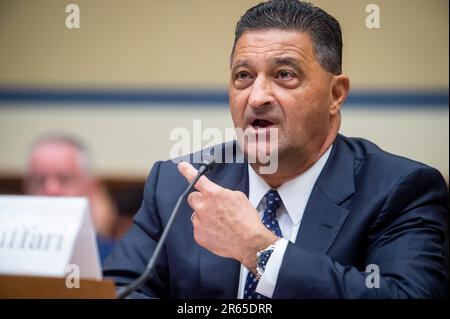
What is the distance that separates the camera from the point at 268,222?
78.1 inches

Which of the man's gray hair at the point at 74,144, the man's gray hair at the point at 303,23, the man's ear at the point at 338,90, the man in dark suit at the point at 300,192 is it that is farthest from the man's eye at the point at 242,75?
the man's gray hair at the point at 74,144

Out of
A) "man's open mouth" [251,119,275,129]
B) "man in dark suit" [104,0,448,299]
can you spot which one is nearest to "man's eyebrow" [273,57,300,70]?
"man in dark suit" [104,0,448,299]

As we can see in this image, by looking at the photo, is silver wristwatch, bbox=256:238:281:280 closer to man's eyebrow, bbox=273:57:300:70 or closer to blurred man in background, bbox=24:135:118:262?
man's eyebrow, bbox=273:57:300:70

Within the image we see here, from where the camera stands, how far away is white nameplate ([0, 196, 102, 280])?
158 cm

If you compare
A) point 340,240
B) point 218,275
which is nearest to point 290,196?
point 340,240

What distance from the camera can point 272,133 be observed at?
198cm

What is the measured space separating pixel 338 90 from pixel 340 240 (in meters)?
0.50

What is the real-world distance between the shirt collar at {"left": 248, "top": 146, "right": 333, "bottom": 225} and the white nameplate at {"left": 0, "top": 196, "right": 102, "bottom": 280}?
0.58 meters

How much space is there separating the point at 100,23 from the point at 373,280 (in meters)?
1.91

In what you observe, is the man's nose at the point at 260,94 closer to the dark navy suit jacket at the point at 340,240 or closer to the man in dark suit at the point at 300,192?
the man in dark suit at the point at 300,192

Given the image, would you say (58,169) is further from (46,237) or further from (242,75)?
(46,237)
